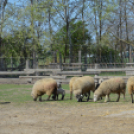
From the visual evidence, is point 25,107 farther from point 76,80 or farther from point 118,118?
point 118,118

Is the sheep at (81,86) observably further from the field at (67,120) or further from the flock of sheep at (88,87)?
the field at (67,120)

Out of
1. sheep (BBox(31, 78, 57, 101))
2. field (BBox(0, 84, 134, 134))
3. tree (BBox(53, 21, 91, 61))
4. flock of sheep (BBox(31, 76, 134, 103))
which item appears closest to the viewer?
field (BBox(0, 84, 134, 134))

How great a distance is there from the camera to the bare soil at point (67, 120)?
5.01 m

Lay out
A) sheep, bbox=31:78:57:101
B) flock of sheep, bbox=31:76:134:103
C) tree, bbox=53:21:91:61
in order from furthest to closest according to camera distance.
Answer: tree, bbox=53:21:91:61
sheep, bbox=31:78:57:101
flock of sheep, bbox=31:76:134:103

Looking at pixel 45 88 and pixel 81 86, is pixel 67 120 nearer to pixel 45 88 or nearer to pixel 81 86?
pixel 81 86

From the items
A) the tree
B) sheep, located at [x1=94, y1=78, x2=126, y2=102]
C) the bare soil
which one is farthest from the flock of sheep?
the tree

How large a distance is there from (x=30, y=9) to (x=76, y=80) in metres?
15.5

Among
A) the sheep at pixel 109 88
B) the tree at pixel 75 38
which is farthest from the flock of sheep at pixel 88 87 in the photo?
the tree at pixel 75 38

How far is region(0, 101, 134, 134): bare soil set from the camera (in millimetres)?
5012

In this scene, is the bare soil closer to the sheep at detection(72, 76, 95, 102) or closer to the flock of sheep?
the sheep at detection(72, 76, 95, 102)

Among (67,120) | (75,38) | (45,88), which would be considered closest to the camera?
(67,120)

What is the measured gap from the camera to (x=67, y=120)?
5891mm

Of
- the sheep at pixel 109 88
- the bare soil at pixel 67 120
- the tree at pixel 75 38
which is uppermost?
the tree at pixel 75 38

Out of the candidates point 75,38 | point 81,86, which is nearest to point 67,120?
point 81,86
